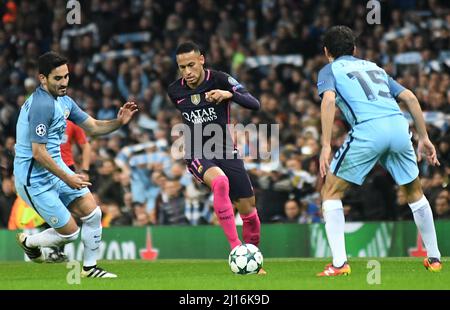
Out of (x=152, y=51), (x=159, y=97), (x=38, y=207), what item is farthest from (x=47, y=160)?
(x=152, y=51)

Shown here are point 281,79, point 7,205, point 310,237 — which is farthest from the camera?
point 281,79

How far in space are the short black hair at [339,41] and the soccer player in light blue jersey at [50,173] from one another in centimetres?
256

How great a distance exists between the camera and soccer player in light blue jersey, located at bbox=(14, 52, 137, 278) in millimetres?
10914

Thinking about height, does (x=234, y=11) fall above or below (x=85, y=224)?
above

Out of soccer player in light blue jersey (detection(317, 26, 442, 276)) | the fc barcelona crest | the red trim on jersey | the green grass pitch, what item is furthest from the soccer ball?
the red trim on jersey

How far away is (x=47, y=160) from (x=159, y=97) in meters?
11.0

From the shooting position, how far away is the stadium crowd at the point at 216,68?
17.5 metres

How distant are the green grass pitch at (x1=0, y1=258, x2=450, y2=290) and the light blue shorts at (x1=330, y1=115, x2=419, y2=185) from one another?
985 millimetres

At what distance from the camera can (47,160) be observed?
10844 millimetres

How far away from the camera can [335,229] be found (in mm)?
10625

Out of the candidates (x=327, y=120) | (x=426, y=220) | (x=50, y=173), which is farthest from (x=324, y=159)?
(x=50, y=173)

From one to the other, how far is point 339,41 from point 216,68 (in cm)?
1127

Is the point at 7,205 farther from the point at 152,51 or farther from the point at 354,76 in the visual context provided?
the point at 354,76

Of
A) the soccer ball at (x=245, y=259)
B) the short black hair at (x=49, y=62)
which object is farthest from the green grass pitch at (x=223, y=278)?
the short black hair at (x=49, y=62)
